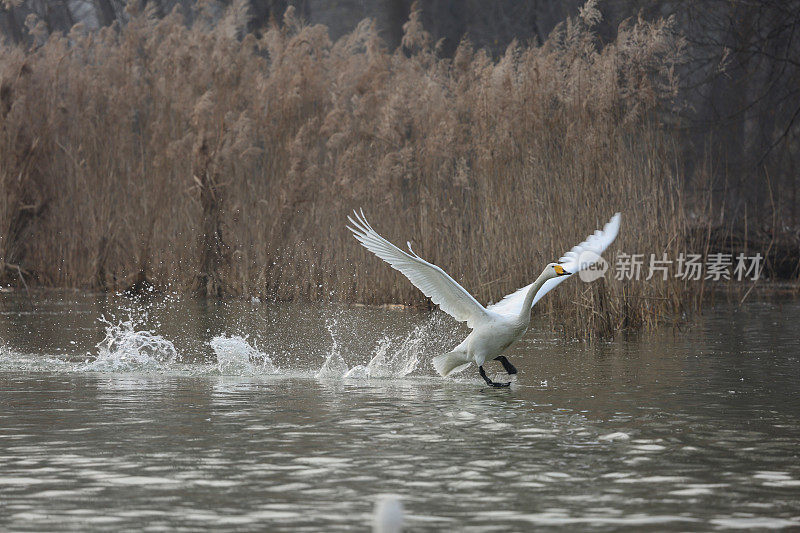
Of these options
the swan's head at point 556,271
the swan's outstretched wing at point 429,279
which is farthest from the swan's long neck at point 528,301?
the swan's outstretched wing at point 429,279

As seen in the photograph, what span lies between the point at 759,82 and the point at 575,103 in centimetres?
1234

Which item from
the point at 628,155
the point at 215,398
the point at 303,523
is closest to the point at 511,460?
the point at 303,523

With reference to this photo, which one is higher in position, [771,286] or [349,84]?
[349,84]

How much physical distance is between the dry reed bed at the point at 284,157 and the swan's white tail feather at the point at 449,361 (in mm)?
4154

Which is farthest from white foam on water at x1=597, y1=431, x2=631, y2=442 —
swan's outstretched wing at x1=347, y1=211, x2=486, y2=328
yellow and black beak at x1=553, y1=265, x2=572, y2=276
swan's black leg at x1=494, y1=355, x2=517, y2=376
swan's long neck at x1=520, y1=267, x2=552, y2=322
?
swan's black leg at x1=494, y1=355, x2=517, y2=376

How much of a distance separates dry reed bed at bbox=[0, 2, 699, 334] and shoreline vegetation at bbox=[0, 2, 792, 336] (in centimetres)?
3

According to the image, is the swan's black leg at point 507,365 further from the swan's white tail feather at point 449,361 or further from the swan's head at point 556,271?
the swan's head at point 556,271

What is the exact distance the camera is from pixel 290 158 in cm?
1744

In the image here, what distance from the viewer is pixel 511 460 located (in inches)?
255

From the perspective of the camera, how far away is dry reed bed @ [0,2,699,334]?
48.3ft

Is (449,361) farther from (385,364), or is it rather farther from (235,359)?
(235,359)

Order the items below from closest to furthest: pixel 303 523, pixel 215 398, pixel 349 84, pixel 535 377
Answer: pixel 303 523
pixel 215 398
pixel 535 377
pixel 349 84

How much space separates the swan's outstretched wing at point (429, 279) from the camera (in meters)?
9.34

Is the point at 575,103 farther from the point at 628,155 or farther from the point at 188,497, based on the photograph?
the point at 188,497
